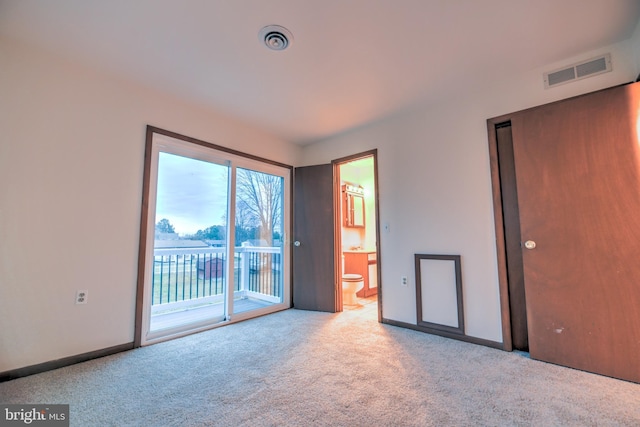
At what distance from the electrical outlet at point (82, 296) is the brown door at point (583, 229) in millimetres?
3684

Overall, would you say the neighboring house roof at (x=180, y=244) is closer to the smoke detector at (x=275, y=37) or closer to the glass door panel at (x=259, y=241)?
the glass door panel at (x=259, y=241)

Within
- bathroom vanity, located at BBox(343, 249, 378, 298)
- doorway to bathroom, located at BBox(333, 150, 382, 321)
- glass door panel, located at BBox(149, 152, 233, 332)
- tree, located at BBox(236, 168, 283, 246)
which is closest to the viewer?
glass door panel, located at BBox(149, 152, 233, 332)

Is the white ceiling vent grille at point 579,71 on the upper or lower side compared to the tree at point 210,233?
upper

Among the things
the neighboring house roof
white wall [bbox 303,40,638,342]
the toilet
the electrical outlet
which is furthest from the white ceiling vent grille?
the electrical outlet

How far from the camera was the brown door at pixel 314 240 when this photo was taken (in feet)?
12.6

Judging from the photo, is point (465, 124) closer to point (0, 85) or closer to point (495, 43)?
point (495, 43)

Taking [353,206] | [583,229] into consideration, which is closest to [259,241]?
[353,206]

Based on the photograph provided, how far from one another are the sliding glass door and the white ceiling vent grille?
3.13 meters

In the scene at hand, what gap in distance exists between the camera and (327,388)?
1816 mm

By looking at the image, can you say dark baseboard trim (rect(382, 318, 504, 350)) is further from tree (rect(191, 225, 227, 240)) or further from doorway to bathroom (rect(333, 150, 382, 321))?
tree (rect(191, 225, 227, 240))

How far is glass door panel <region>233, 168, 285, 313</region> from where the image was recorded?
378 centimetres

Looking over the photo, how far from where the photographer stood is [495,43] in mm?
2105

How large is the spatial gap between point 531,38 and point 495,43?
249 mm

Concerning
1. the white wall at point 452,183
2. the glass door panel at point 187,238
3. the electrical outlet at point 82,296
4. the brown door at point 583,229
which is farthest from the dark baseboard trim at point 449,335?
the electrical outlet at point 82,296
